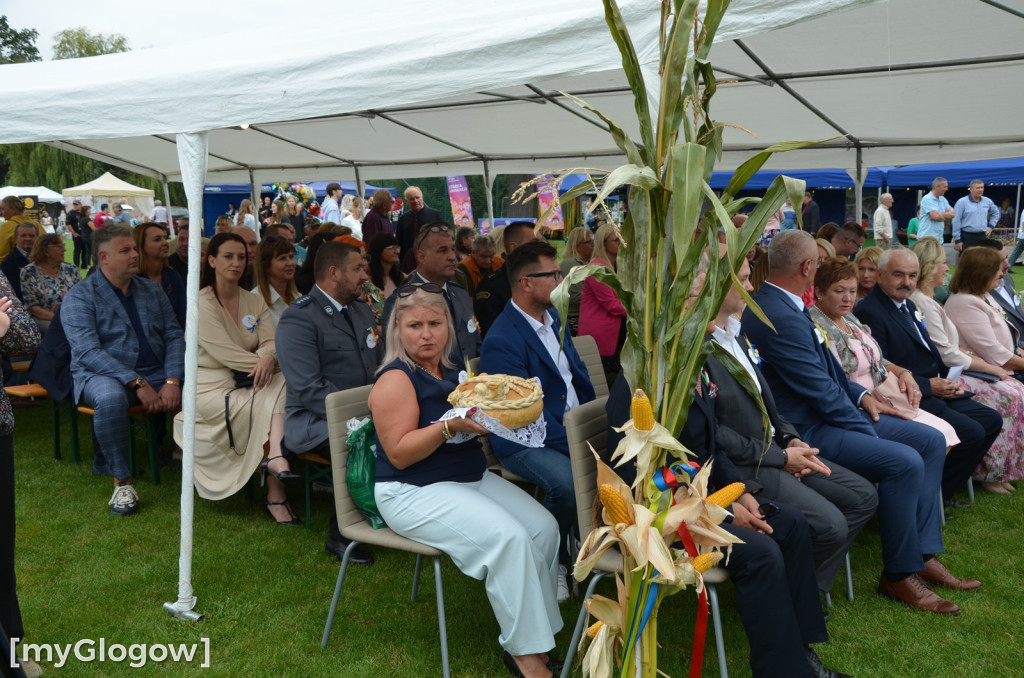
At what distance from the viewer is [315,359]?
430 centimetres

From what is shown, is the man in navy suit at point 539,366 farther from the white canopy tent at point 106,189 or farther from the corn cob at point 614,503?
the white canopy tent at point 106,189

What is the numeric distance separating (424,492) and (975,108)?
538cm

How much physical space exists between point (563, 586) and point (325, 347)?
5.60 feet

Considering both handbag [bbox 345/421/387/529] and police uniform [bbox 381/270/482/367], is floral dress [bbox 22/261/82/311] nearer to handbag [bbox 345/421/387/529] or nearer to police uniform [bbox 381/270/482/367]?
police uniform [bbox 381/270/482/367]

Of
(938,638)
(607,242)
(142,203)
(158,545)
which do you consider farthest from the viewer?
(142,203)

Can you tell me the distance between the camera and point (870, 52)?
17.0 feet

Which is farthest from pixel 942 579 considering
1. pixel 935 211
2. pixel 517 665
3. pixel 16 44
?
pixel 16 44

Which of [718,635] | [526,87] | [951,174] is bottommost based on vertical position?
[718,635]

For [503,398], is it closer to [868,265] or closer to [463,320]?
[463,320]

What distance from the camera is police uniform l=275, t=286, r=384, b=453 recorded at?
4.24 metres

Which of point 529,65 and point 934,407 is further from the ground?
point 529,65

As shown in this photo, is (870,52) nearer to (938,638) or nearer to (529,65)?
(529,65)

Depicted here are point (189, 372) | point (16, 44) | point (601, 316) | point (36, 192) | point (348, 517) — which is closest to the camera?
point (348, 517)

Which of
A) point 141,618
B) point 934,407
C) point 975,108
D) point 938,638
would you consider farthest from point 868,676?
point 975,108
